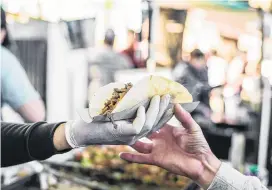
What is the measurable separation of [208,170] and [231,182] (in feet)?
0.31

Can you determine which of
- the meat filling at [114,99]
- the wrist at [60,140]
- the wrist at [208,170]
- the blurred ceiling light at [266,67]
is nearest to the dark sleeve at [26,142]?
the wrist at [60,140]

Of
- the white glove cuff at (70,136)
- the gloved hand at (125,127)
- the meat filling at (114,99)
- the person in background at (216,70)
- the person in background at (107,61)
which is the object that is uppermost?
the meat filling at (114,99)

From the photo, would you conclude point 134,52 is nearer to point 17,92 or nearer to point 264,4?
point 264,4

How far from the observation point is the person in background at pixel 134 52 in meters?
5.95

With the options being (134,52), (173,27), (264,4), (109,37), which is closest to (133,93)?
(264,4)

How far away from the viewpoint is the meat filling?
1274 mm

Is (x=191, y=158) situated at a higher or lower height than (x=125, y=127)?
lower

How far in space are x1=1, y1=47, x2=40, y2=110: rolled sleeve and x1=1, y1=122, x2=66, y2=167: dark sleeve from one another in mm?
915

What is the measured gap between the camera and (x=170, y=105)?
1.34 m

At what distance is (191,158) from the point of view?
59.9 inches

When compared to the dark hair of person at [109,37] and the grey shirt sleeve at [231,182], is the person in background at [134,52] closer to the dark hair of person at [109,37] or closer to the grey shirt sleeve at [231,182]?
the dark hair of person at [109,37]

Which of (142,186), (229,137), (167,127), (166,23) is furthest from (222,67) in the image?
(167,127)

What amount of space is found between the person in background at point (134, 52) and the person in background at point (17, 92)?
3.43m

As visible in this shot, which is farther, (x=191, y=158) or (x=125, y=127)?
(x=191, y=158)
